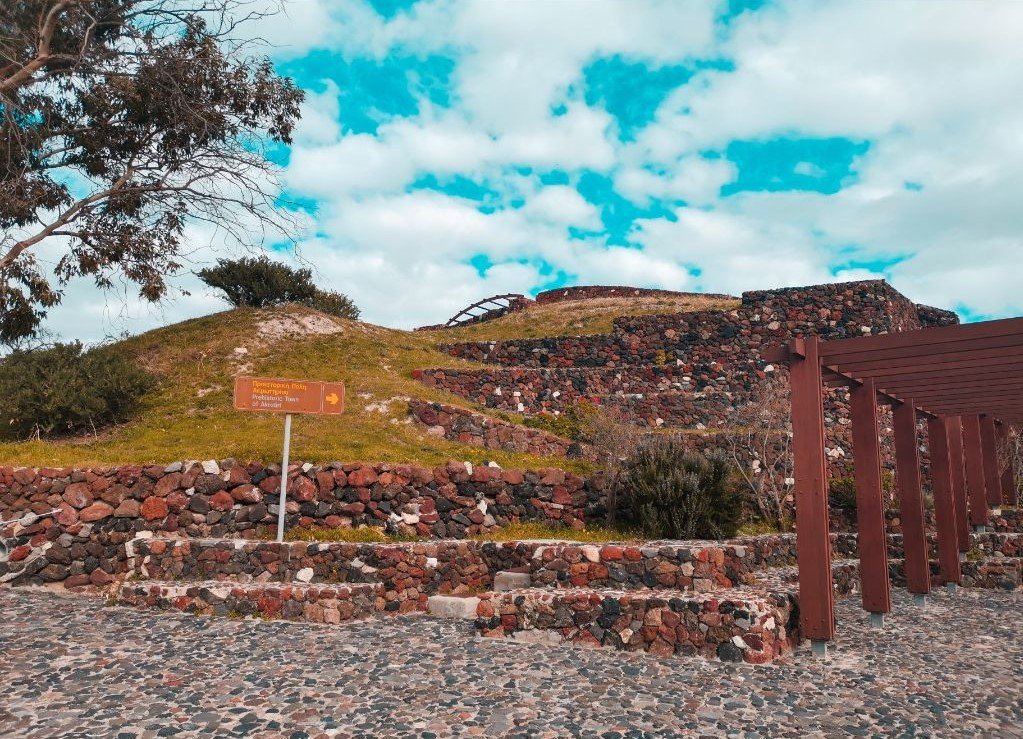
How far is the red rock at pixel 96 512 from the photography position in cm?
1098

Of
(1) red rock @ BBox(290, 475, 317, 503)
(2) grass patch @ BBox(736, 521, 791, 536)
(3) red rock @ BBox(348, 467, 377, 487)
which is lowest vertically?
(2) grass patch @ BBox(736, 521, 791, 536)

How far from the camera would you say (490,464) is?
12641mm

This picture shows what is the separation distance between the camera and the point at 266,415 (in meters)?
15.6

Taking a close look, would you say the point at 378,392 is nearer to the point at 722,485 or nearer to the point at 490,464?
the point at 490,464

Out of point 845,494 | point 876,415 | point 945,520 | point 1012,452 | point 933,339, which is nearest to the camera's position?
point 933,339

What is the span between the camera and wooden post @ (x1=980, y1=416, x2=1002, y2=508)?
1543 centimetres

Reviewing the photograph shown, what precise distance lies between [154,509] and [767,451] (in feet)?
41.2

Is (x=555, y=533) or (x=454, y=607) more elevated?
(x=555, y=533)

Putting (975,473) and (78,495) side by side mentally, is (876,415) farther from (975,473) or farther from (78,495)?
(78,495)

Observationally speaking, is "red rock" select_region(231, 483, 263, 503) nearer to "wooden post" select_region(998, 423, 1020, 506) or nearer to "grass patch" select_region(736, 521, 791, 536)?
"grass patch" select_region(736, 521, 791, 536)

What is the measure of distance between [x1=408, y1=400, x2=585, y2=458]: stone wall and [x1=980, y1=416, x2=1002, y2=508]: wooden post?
9382mm

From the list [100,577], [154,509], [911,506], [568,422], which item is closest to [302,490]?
[154,509]

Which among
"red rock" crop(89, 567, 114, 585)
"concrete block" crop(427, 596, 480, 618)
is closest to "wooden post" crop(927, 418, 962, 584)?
"concrete block" crop(427, 596, 480, 618)

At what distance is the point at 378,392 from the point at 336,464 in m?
5.49
